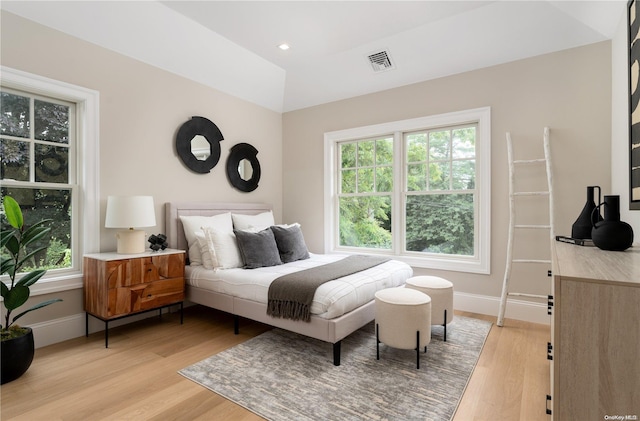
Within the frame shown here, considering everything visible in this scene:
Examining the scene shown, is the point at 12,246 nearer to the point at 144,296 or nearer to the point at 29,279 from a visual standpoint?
the point at 29,279

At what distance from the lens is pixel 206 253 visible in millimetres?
3297

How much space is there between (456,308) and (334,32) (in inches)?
130

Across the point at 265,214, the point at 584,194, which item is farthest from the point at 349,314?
the point at 584,194

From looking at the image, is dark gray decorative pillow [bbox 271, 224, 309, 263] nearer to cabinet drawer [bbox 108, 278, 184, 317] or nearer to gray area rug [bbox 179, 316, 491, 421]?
gray area rug [bbox 179, 316, 491, 421]

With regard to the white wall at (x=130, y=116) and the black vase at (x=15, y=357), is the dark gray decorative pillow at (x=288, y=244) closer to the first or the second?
the white wall at (x=130, y=116)

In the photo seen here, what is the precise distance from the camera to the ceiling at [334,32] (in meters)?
2.77

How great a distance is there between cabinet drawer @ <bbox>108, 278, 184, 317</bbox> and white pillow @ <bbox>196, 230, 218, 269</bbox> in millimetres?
285

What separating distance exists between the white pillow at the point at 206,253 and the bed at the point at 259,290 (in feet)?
0.24

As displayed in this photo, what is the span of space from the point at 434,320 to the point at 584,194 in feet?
5.99

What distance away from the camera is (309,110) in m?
4.72

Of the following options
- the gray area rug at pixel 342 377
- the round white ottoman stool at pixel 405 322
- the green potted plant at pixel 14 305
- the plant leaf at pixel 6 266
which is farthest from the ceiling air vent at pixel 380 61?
the plant leaf at pixel 6 266

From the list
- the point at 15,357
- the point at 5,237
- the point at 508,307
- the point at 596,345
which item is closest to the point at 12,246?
the point at 5,237

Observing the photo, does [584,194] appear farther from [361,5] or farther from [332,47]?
[332,47]

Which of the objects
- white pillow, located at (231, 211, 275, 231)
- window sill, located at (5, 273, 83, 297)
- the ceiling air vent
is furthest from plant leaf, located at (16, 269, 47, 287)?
the ceiling air vent
